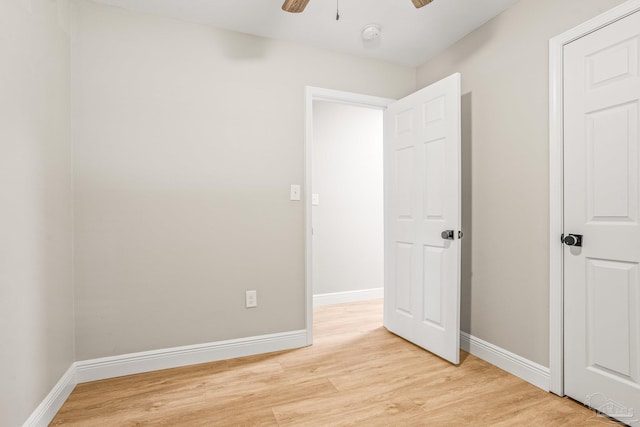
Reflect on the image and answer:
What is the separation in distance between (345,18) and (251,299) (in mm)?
2087

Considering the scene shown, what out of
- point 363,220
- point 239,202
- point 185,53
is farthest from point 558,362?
point 185,53

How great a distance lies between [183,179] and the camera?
7.27ft

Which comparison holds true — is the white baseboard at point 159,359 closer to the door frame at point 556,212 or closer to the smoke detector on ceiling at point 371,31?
the door frame at point 556,212

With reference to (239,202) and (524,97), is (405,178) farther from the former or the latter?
(239,202)

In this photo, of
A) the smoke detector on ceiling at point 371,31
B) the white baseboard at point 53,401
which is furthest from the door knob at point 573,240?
the white baseboard at point 53,401

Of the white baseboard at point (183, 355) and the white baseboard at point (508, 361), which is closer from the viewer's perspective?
the white baseboard at point (508, 361)

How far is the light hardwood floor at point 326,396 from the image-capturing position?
5.32 feet

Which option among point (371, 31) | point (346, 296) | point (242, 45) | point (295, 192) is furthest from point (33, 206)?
point (346, 296)

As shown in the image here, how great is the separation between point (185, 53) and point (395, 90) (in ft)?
5.68

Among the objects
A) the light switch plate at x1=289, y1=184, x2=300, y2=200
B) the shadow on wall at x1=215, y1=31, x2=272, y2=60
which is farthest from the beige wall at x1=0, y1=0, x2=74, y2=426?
the light switch plate at x1=289, y1=184, x2=300, y2=200

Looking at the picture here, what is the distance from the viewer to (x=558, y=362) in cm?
182

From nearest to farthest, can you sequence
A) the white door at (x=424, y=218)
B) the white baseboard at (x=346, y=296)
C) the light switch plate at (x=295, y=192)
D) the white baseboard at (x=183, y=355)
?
1. the white baseboard at (x=183, y=355)
2. the white door at (x=424, y=218)
3. the light switch plate at (x=295, y=192)
4. the white baseboard at (x=346, y=296)

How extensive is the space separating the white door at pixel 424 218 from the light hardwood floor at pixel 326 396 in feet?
0.98

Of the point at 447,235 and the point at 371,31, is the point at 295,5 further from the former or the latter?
the point at 447,235
